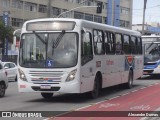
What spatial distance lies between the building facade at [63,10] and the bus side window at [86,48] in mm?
32515

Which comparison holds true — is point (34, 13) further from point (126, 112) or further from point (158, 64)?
point (126, 112)

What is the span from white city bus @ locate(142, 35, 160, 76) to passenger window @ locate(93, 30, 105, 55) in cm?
1297

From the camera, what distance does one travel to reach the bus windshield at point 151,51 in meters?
30.7

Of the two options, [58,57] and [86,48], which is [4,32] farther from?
[58,57]

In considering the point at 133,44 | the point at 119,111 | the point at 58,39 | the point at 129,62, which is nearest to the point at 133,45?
the point at 133,44

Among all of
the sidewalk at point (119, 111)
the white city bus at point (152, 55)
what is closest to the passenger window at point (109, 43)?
the sidewalk at point (119, 111)

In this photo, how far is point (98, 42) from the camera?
1766 cm

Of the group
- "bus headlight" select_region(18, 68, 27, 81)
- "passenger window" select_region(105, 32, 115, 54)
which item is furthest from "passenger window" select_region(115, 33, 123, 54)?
"bus headlight" select_region(18, 68, 27, 81)

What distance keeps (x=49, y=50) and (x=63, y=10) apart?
6578 centimetres

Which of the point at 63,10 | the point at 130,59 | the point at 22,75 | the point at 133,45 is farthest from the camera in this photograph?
the point at 63,10

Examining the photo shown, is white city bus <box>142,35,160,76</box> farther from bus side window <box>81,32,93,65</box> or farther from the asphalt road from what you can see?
bus side window <box>81,32,93,65</box>

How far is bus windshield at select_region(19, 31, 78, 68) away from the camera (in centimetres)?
1562

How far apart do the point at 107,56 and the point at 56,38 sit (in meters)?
3.59

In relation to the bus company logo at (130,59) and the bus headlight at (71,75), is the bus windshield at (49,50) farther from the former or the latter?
the bus company logo at (130,59)
